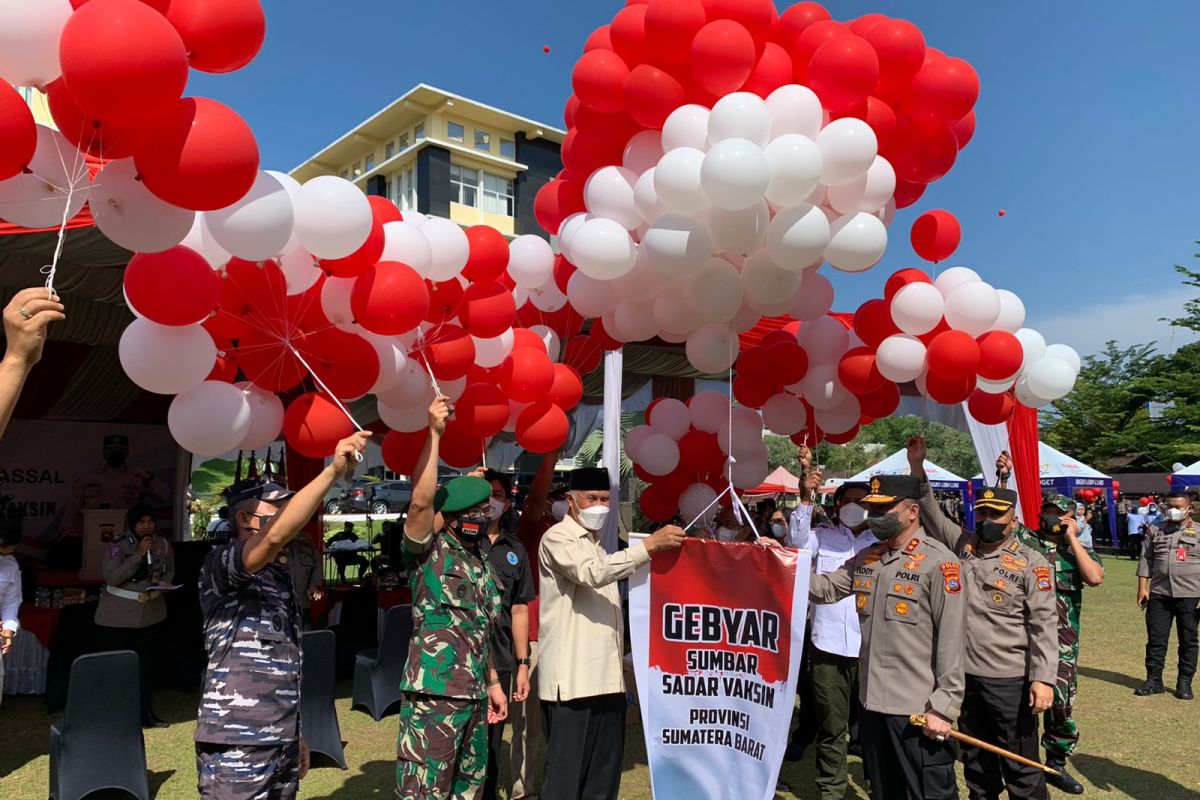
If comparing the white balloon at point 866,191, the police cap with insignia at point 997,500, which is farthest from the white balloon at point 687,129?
the police cap with insignia at point 997,500

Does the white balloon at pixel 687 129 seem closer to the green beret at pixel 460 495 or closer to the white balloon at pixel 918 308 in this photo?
the white balloon at pixel 918 308

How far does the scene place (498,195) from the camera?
113 feet

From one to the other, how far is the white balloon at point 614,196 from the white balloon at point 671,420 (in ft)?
5.62

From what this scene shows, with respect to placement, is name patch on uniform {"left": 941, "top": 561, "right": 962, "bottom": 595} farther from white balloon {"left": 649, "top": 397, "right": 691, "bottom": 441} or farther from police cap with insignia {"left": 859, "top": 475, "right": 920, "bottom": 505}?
white balloon {"left": 649, "top": 397, "right": 691, "bottom": 441}

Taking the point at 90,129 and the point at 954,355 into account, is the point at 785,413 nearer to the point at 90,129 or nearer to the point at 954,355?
the point at 954,355

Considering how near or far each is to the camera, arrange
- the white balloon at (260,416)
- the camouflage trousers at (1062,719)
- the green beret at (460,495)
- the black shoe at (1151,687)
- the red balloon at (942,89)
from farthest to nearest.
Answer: the black shoe at (1151,687) → the camouflage trousers at (1062,719) → the red balloon at (942,89) → the green beret at (460,495) → the white balloon at (260,416)

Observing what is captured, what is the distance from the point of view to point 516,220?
34875 mm

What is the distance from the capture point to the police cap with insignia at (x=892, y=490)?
3498 mm

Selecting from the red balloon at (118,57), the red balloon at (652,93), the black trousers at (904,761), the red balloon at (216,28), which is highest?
the red balloon at (652,93)

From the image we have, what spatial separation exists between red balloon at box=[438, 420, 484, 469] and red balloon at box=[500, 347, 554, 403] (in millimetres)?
331

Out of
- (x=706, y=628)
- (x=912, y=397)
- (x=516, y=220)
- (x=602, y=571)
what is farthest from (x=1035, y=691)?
(x=516, y=220)

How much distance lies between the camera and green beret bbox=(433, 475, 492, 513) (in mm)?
3426

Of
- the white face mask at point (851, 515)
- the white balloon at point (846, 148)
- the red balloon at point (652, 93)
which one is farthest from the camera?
the white face mask at point (851, 515)

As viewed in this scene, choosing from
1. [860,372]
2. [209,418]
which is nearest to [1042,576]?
[860,372]
